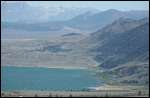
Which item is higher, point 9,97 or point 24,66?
point 9,97

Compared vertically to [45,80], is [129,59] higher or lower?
lower

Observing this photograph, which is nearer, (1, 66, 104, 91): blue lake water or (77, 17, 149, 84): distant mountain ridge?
(1, 66, 104, 91): blue lake water

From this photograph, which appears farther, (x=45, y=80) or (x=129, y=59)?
(x=129, y=59)

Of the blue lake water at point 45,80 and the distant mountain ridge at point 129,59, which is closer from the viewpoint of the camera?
the blue lake water at point 45,80

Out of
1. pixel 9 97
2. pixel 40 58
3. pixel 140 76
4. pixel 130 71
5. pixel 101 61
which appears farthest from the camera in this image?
pixel 40 58

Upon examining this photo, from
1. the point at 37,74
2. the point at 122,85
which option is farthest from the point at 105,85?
the point at 37,74

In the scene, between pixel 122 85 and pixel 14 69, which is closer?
pixel 122 85

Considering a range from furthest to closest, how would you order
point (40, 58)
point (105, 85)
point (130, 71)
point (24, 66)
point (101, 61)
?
point (40, 58) → point (101, 61) → point (24, 66) → point (130, 71) → point (105, 85)

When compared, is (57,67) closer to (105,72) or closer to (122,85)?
(105,72)
